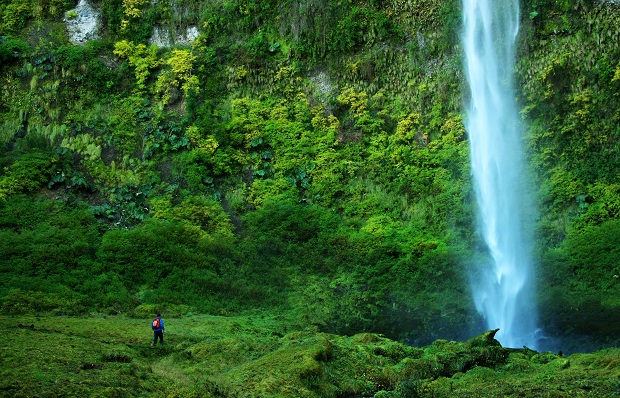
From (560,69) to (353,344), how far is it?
17.6 meters

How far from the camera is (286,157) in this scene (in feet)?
103

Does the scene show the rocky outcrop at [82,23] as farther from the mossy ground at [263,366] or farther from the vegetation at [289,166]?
the mossy ground at [263,366]

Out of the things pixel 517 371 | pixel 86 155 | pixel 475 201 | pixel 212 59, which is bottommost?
pixel 517 371

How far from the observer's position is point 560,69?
99.4ft

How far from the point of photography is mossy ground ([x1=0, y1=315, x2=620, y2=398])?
11.9m

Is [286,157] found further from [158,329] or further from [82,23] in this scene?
[158,329]

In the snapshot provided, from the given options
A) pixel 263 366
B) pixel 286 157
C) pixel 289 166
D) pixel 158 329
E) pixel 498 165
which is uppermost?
pixel 286 157

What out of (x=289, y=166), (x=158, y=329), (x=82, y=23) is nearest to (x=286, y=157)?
(x=289, y=166)

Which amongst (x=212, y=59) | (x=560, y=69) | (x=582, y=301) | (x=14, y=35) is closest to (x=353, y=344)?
(x=582, y=301)

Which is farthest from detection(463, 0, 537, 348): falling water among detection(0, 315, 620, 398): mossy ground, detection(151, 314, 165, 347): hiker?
detection(151, 314, 165, 347): hiker

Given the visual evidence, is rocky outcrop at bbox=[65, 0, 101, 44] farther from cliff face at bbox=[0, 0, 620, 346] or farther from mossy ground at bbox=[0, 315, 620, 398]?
mossy ground at bbox=[0, 315, 620, 398]

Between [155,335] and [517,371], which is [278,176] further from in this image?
[517,371]

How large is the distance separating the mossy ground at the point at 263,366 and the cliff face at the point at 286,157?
200 inches

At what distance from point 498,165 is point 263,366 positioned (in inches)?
724
